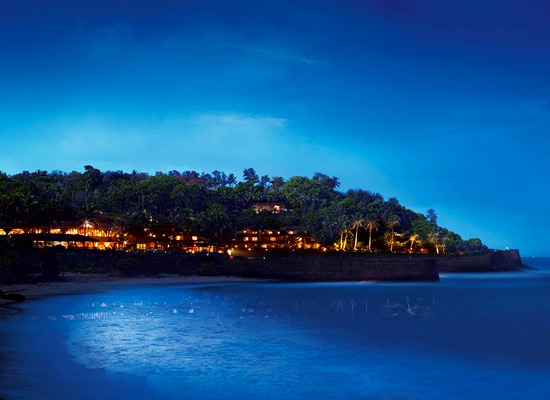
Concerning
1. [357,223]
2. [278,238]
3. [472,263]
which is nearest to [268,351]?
[357,223]

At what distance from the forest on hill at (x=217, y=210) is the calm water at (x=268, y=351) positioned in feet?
152

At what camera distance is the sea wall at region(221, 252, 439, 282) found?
7994cm

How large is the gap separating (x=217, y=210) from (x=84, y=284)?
56.8 m

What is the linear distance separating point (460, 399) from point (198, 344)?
13.6 meters

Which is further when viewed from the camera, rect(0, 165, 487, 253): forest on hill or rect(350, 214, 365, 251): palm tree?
rect(350, 214, 365, 251): palm tree

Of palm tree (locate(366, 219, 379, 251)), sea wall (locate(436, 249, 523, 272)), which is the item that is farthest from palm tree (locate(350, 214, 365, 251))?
sea wall (locate(436, 249, 523, 272))

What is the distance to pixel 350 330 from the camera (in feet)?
112

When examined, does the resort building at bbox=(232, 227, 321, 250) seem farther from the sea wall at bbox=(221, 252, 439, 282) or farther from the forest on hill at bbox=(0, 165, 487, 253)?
the sea wall at bbox=(221, 252, 439, 282)

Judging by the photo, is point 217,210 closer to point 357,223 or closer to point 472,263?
point 357,223

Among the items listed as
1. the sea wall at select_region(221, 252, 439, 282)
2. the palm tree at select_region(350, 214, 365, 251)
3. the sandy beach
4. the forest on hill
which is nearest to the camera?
the sandy beach

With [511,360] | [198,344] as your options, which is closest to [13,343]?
[198,344]

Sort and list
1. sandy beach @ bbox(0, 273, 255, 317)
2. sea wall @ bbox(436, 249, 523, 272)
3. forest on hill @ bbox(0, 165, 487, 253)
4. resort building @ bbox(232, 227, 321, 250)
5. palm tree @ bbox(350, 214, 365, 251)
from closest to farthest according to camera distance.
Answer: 1. sandy beach @ bbox(0, 273, 255, 317)
2. forest on hill @ bbox(0, 165, 487, 253)
3. palm tree @ bbox(350, 214, 365, 251)
4. sea wall @ bbox(436, 249, 523, 272)
5. resort building @ bbox(232, 227, 321, 250)

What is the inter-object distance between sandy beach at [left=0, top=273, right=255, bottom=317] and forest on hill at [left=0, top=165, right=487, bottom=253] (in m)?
15.9

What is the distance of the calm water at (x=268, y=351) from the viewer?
63.4 ft
